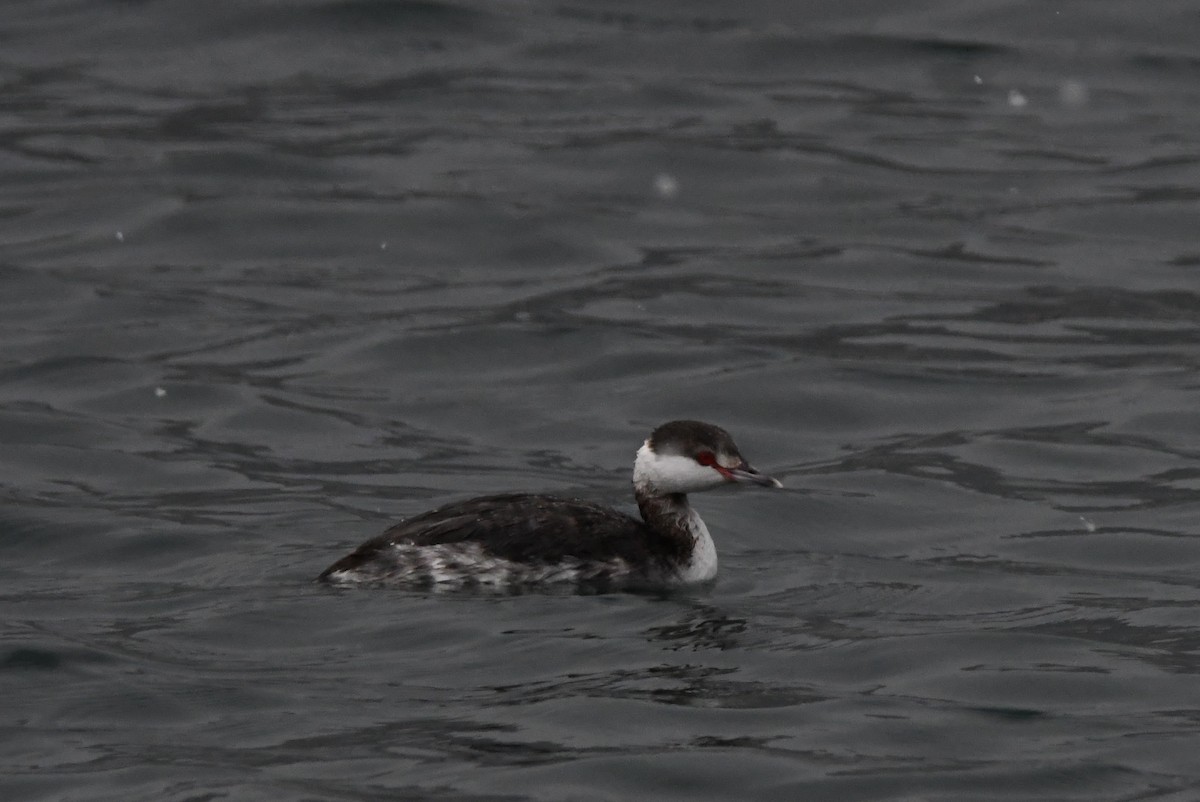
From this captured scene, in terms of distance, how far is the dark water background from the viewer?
11.0m

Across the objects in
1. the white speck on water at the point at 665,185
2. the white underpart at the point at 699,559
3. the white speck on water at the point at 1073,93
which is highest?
the white speck on water at the point at 1073,93

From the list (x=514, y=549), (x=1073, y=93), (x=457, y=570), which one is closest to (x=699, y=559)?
(x=514, y=549)

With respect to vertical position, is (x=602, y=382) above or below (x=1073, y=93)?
below

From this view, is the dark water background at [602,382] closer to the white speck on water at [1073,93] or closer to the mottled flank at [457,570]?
the white speck on water at [1073,93]

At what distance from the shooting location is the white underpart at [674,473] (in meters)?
13.5

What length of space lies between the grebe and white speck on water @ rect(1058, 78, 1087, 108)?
12.9 m

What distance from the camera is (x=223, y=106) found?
2544 centimetres

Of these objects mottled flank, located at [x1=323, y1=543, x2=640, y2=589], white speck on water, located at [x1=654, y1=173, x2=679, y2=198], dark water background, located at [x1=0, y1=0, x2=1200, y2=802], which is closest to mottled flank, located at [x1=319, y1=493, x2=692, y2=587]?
mottled flank, located at [x1=323, y1=543, x2=640, y2=589]

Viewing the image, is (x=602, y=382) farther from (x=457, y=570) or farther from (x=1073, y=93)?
(x=1073, y=93)

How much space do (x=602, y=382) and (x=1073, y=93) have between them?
9.38 m

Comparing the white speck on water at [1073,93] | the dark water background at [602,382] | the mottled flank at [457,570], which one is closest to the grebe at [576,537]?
the mottled flank at [457,570]

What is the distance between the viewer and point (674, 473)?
535 inches

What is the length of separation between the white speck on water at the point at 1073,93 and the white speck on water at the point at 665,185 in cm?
466

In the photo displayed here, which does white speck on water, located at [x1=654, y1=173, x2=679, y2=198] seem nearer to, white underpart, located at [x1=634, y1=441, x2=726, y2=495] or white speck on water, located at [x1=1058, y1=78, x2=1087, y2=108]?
white speck on water, located at [x1=1058, y1=78, x2=1087, y2=108]
